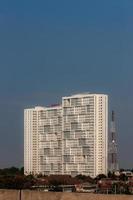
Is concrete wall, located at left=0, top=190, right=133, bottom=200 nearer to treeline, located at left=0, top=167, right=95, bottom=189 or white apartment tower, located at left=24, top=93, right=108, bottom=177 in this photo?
treeline, located at left=0, top=167, right=95, bottom=189

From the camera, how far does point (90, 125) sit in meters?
121

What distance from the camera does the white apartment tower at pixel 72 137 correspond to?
120m

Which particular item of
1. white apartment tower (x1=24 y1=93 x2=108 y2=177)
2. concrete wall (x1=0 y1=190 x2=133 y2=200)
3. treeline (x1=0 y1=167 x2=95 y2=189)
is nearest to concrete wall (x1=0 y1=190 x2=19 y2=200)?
concrete wall (x1=0 y1=190 x2=133 y2=200)

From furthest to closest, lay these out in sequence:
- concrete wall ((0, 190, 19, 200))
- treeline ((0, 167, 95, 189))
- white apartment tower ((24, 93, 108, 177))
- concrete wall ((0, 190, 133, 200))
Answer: white apartment tower ((24, 93, 108, 177)) → treeline ((0, 167, 95, 189)) → concrete wall ((0, 190, 19, 200)) → concrete wall ((0, 190, 133, 200))

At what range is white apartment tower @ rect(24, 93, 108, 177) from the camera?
119812 millimetres

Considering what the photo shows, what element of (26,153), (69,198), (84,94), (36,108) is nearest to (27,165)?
(26,153)

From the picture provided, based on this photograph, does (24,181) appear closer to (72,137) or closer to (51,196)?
(72,137)

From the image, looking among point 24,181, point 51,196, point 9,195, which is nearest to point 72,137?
point 24,181

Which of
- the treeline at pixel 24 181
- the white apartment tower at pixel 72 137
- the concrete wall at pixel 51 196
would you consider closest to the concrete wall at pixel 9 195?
the concrete wall at pixel 51 196

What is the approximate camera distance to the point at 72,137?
121 metres

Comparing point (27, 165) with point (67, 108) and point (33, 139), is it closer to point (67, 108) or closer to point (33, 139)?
point (33, 139)

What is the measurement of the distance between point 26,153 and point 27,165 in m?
2.66

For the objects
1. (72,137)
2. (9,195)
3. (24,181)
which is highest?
(72,137)

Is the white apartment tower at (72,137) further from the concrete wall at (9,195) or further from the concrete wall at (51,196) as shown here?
the concrete wall at (51,196)
